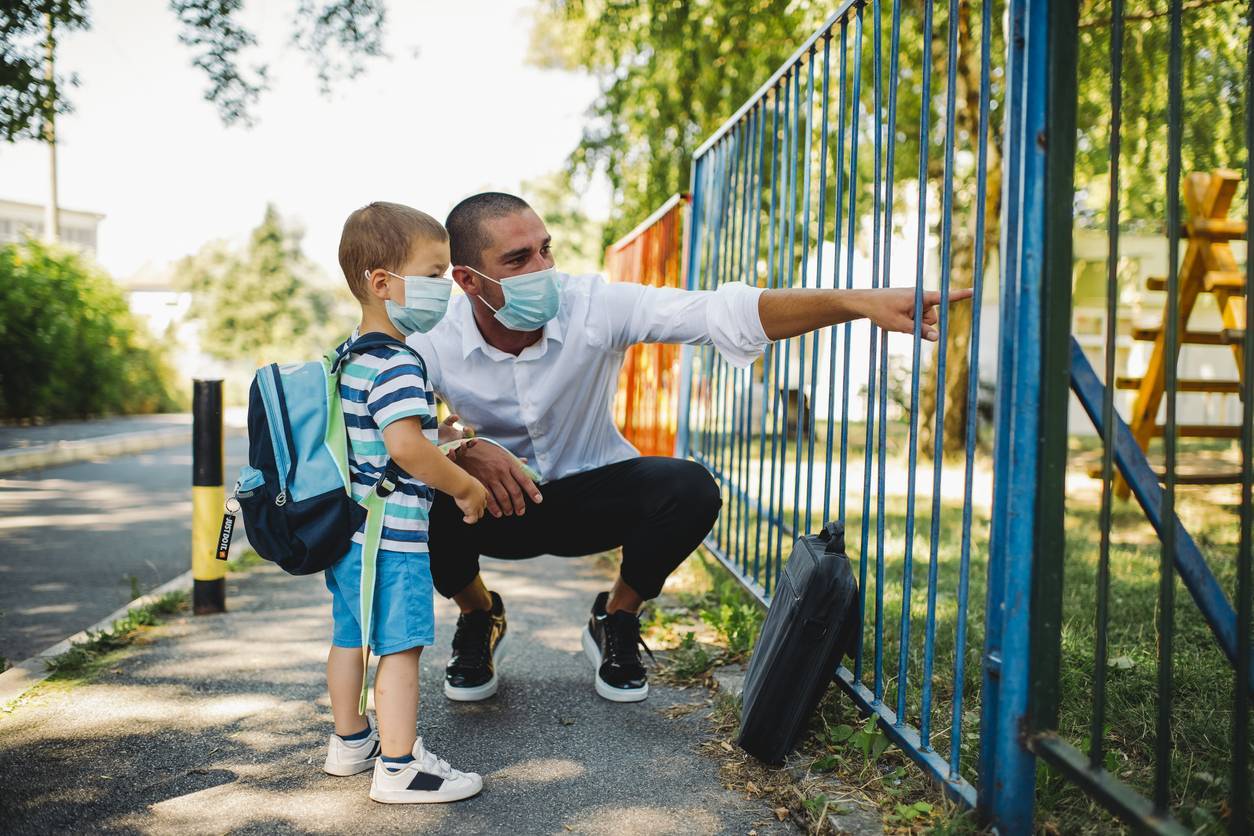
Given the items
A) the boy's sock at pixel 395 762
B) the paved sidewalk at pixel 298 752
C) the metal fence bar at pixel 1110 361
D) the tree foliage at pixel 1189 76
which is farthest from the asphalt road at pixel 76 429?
the tree foliage at pixel 1189 76

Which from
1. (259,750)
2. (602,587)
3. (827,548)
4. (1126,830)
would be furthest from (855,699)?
(602,587)

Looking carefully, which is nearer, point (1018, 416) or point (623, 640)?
point (1018, 416)

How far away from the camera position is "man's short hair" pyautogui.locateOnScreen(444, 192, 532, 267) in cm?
303

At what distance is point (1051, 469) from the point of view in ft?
5.95

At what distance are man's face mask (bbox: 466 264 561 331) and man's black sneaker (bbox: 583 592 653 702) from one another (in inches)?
40.1

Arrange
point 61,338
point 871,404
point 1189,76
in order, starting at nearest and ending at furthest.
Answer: point 871,404 → point 1189,76 → point 61,338

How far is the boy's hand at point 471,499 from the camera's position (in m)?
2.38

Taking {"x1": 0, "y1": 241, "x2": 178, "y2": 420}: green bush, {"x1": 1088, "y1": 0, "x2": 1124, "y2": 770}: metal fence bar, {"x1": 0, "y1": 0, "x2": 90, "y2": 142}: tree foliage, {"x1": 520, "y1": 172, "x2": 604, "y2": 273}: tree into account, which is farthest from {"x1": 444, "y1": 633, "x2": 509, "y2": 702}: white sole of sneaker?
{"x1": 520, "y1": 172, "x2": 604, "y2": 273}: tree

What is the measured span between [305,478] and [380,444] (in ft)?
0.66

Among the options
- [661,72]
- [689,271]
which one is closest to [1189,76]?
[661,72]

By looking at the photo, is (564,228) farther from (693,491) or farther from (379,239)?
(379,239)

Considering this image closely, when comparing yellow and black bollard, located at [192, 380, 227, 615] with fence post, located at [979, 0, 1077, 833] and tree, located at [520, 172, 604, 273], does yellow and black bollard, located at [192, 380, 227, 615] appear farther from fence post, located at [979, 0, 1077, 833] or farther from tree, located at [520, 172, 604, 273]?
tree, located at [520, 172, 604, 273]

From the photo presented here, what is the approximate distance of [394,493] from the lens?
2.45m

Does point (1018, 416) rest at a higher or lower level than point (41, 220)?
lower
